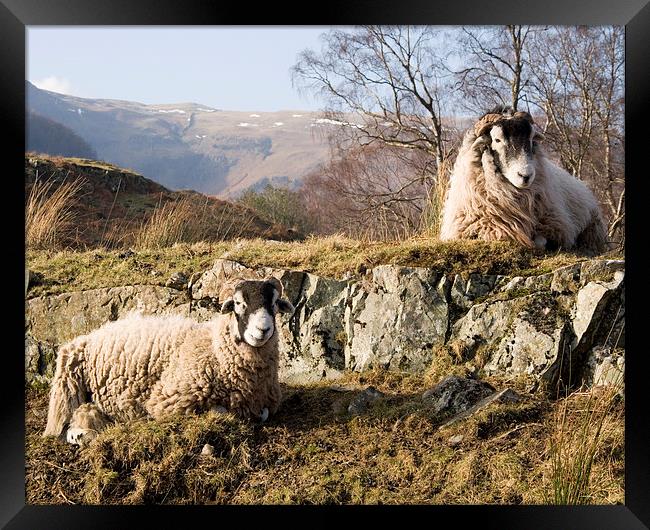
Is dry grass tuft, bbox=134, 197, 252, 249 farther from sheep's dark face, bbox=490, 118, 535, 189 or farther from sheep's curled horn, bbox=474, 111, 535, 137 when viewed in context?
sheep's dark face, bbox=490, 118, 535, 189

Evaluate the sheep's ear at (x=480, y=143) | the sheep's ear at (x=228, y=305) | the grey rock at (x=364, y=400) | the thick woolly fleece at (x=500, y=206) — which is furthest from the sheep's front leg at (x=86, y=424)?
the sheep's ear at (x=480, y=143)

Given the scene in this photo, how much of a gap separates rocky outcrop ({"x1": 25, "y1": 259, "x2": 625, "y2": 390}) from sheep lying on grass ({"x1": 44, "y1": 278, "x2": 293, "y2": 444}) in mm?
678

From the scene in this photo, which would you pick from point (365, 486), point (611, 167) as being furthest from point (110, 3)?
point (611, 167)

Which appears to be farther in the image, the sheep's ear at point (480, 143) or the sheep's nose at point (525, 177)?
the sheep's ear at point (480, 143)

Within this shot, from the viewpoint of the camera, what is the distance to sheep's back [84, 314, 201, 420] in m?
4.75

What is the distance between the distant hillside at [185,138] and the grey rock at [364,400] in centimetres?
1285

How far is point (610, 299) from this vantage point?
16.1 feet

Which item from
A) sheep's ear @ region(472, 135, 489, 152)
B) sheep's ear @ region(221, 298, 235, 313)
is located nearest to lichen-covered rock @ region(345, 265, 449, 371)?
sheep's ear @ region(221, 298, 235, 313)

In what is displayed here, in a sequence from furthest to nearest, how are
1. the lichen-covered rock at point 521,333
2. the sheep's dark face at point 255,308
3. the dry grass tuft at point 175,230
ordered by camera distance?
the dry grass tuft at point 175,230 < the lichen-covered rock at point 521,333 < the sheep's dark face at point 255,308

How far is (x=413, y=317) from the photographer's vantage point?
530 centimetres

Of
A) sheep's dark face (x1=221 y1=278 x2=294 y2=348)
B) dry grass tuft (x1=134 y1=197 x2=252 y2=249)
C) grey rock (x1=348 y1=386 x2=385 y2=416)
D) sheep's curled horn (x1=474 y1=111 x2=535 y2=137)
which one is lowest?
grey rock (x1=348 y1=386 x2=385 y2=416)

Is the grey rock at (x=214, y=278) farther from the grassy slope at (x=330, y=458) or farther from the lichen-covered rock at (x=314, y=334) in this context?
the grassy slope at (x=330, y=458)

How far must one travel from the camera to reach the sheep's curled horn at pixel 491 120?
19.3 feet

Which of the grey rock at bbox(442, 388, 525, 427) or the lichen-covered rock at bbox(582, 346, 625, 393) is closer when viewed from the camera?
the grey rock at bbox(442, 388, 525, 427)
